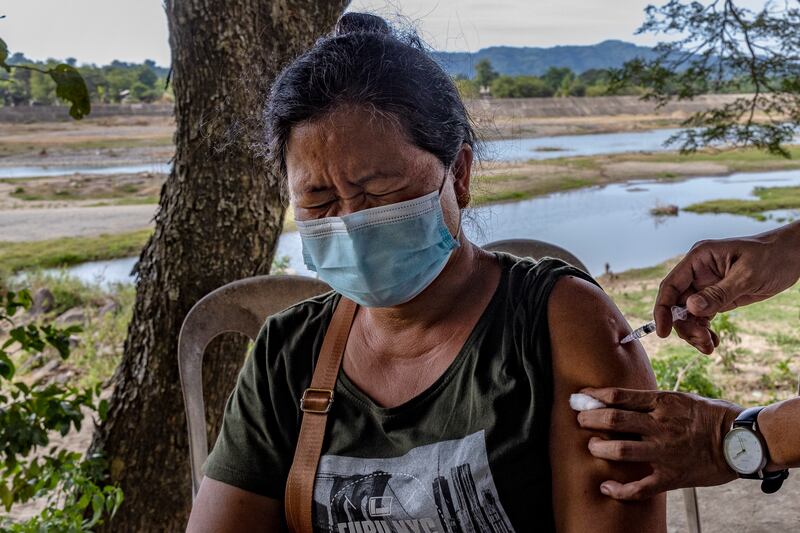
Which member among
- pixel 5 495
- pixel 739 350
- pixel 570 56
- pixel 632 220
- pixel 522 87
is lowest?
pixel 739 350

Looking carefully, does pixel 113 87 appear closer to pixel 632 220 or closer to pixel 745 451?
pixel 632 220

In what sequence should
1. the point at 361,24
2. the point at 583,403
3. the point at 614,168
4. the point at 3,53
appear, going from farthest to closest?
the point at 614,168, the point at 3,53, the point at 361,24, the point at 583,403

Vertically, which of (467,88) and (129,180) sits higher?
(467,88)

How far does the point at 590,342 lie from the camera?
1.32 m

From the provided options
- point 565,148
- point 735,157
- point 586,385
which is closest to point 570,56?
point 565,148

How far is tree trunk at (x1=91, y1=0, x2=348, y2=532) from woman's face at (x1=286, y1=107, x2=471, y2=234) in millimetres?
1126

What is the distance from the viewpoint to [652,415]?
3.92 ft

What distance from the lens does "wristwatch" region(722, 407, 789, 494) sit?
1.14 meters

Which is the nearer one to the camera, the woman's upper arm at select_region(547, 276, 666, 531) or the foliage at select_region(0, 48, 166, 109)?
the woman's upper arm at select_region(547, 276, 666, 531)

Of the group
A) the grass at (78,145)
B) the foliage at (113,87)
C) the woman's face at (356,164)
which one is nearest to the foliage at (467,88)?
the woman's face at (356,164)

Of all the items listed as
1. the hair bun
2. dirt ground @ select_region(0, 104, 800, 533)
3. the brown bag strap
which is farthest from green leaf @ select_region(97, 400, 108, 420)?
the hair bun

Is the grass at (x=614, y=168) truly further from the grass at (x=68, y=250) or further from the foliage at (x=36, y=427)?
the foliage at (x=36, y=427)

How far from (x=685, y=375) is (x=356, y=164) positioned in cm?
342

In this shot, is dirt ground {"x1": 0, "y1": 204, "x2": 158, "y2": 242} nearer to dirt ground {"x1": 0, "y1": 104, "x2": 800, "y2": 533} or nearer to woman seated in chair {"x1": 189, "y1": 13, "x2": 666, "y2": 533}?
dirt ground {"x1": 0, "y1": 104, "x2": 800, "y2": 533}
